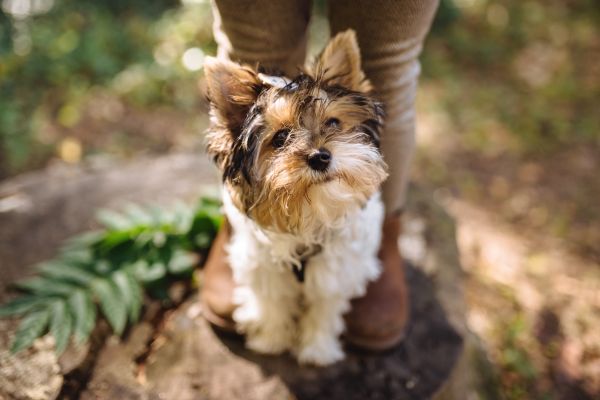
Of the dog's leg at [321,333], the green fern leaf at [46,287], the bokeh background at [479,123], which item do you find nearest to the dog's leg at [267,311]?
the dog's leg at [321,333]

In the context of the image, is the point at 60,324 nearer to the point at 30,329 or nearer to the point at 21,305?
the point at 30,329

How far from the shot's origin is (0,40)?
429 centimetres

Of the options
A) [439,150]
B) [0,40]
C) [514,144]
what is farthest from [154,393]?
[514,144]

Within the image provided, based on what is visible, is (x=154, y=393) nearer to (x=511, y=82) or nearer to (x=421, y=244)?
(x=421, y=244)

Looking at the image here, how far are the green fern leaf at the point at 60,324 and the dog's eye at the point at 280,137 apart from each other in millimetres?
1632

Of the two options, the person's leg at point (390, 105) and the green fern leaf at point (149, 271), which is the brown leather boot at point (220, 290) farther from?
the person's leg at point (390, 105)

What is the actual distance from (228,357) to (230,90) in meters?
1.55

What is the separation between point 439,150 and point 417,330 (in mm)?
3117

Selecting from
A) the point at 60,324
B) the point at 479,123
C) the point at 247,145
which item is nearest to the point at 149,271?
the point at 60,324

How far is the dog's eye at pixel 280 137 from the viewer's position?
205 cm

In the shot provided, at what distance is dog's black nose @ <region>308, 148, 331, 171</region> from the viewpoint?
1929mm

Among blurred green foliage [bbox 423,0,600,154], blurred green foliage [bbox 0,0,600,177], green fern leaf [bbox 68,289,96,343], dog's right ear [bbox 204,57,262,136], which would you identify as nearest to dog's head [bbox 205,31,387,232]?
dog's right ear [bbox 204,57,262,136]

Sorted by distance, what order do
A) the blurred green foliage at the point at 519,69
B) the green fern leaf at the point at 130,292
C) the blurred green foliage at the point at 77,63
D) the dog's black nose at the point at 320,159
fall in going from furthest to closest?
the blurred green foliage at the point at 519,69 < the blurred green foliage at the point at 77,63 < the green fern leaf at the point at 130,292 < the dog's black nose at the point at 320,159

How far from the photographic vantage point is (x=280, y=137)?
2068mm
